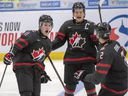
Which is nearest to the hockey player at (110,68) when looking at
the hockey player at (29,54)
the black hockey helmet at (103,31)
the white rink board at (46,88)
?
the black hockey helmet at (103,31)

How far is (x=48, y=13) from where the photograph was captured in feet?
22.8

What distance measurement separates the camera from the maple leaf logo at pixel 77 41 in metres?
4.22

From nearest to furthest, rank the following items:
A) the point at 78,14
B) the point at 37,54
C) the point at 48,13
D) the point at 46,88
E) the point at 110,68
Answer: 1. the point at 110,68
2. the point at 37,54
3. the point at 78,14
4. the point at 46,88
5. the point at 48,13

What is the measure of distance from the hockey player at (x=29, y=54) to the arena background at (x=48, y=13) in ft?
9.18

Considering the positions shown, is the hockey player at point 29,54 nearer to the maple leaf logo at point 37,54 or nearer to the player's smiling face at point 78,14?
the maple leaf logo at point 37,54

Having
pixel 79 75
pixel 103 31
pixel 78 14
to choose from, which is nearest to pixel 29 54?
pixel 79 75

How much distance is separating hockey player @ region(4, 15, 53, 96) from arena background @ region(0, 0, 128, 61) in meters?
2.80

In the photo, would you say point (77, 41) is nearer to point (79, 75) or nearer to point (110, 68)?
point (79, 75)

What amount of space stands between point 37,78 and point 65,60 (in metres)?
0.47

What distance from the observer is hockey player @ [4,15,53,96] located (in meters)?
3.82

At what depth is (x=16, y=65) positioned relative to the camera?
386 centimetres

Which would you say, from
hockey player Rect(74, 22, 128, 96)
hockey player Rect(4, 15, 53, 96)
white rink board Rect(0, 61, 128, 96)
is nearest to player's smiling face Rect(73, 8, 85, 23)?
hockey player Rect(4, 15, 53, 96)

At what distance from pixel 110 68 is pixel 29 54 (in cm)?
79

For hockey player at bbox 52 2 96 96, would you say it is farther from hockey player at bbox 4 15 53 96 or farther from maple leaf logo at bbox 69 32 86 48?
hockey player at bbox 4 15 53 96
